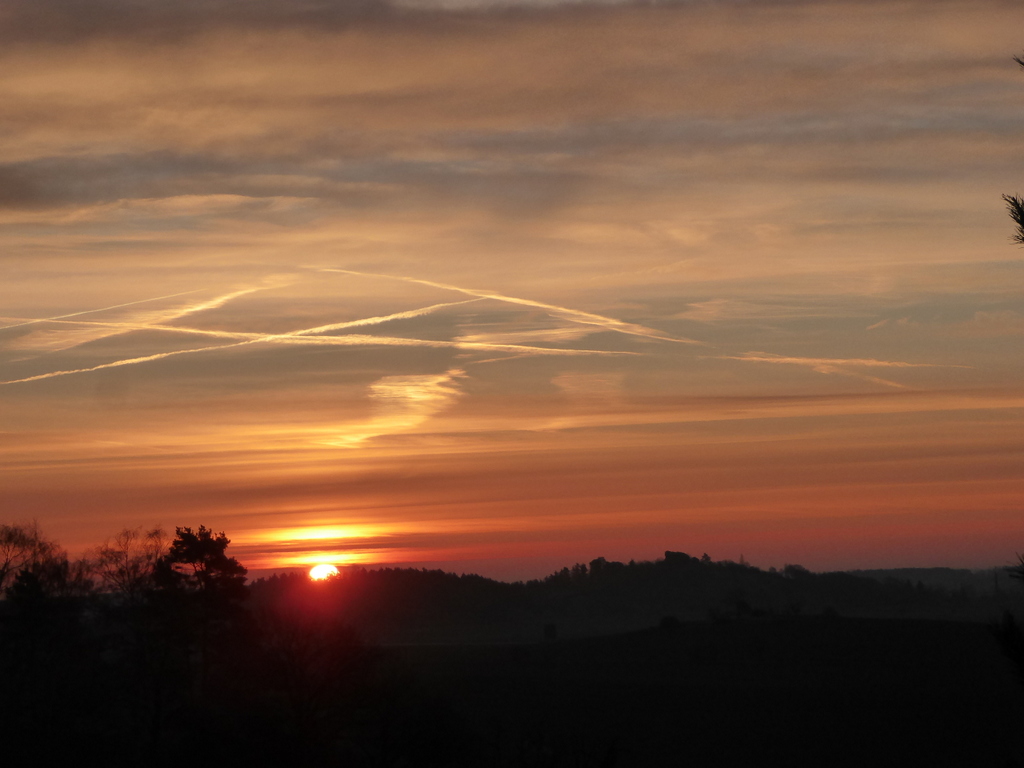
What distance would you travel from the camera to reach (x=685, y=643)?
376 ft

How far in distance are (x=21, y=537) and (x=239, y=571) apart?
14346mm

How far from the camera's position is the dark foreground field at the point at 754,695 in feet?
230

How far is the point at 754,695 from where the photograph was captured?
291ft

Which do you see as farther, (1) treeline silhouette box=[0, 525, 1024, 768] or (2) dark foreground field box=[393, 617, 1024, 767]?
(2) dark foreground field box=[393, 617, 1024, 767]

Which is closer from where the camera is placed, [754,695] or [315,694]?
→ [315,694]

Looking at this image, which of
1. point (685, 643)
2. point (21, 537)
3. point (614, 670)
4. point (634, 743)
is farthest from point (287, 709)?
point (685, 643)

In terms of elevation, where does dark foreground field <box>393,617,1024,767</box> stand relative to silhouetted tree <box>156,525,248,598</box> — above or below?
below

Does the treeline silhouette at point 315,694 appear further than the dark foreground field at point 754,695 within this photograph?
No

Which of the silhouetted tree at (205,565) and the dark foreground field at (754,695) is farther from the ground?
the silhouetted tree at (205,565)

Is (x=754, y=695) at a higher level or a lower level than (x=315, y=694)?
lower

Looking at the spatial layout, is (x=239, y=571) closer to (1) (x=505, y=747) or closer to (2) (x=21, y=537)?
(2) (x=21, y=537)

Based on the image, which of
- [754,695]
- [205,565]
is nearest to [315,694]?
[205,565]

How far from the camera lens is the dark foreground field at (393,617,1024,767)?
7012 cm

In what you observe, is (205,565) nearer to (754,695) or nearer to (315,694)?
(315,694)
